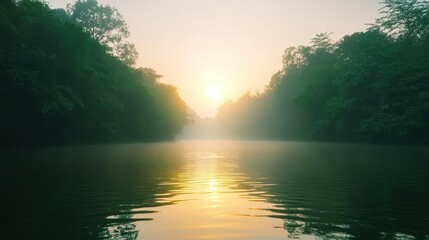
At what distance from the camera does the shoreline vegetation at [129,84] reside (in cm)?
4278

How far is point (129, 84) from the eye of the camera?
83500 millimetres

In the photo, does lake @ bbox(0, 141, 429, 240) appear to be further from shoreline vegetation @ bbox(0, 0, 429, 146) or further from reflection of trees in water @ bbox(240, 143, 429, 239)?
shoreline vegetation @ bbox(0, 0, 429, 146)

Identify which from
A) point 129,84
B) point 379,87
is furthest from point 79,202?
point 129,84

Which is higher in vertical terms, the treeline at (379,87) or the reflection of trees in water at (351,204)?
the treeline at (379,87)

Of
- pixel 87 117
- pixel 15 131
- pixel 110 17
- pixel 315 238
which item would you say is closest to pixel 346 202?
pixel 315 238

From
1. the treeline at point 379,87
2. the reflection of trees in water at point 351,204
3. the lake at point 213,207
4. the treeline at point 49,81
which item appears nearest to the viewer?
the lake at point 213,207

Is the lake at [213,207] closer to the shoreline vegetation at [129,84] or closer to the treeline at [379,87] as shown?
the shoreline vegetation at [129,84]

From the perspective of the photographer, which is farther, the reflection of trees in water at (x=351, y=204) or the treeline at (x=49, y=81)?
the treeline at (x=49, y=81)

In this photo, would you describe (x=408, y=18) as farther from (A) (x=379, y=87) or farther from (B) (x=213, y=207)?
(B) (x=213, y=207)

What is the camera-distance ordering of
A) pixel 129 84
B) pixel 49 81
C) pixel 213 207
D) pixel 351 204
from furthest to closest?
pixel 129 84 < pixel 49 81 < pixel 351 204 < pixel 213 207

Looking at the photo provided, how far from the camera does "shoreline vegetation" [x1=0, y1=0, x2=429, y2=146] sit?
140 feet

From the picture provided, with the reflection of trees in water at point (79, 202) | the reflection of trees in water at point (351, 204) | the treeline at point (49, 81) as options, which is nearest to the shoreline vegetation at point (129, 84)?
the treeline at point (49, 81)

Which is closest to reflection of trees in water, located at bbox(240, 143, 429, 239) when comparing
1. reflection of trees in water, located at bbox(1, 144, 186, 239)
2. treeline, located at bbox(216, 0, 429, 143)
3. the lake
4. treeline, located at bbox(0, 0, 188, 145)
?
the lake

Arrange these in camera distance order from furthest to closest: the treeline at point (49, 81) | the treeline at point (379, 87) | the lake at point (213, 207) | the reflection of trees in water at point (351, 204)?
the treeline at point (379, 87)
the treeline at point (49, 81)
the reflection of trees in water at point (351, 204)
the lake at point (213, 207)
